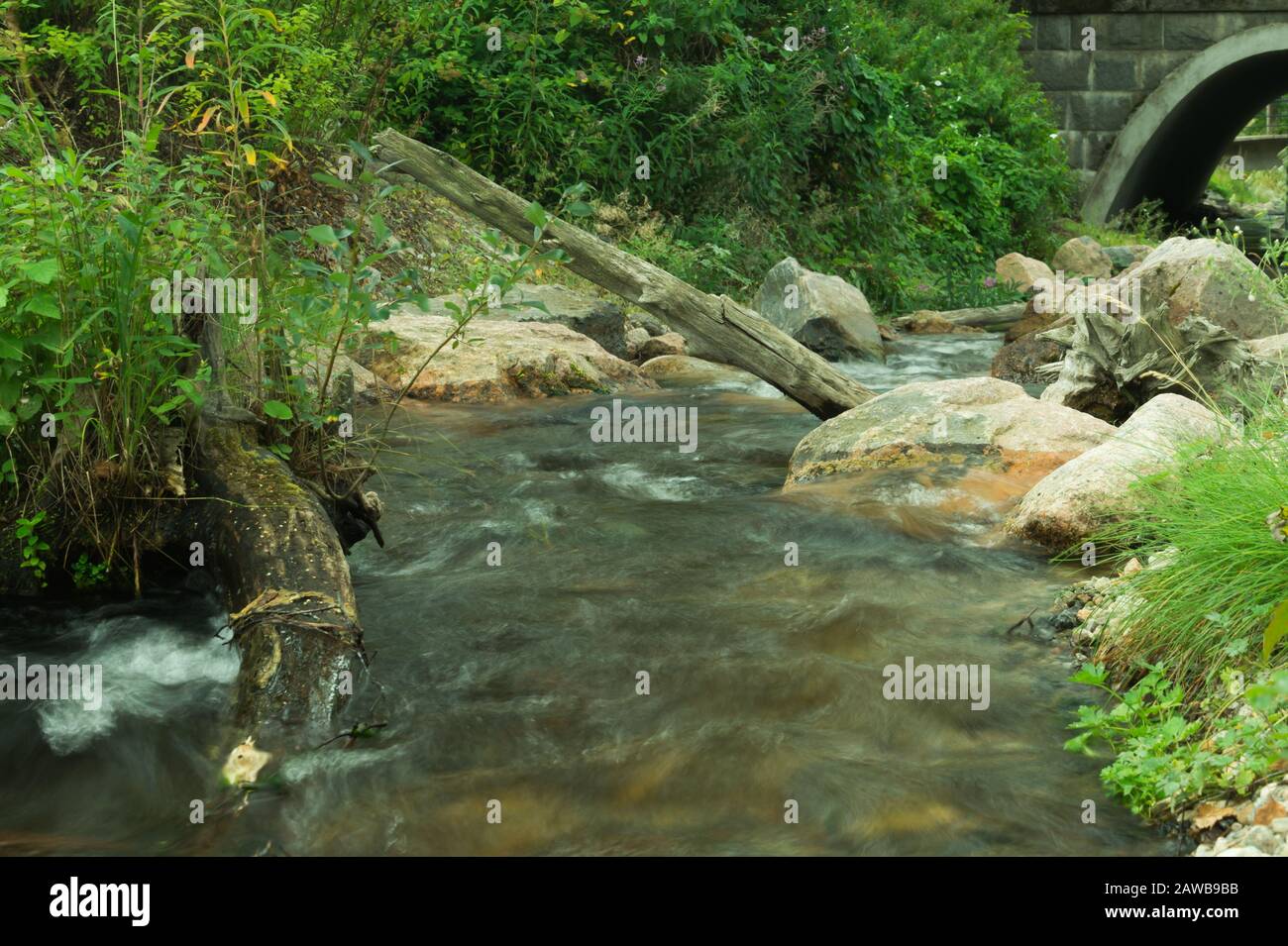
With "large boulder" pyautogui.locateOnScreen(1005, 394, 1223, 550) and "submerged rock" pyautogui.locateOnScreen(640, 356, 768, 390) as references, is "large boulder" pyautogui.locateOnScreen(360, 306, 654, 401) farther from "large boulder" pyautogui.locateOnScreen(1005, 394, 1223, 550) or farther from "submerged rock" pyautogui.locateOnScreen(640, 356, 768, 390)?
"large boulder" pyautogui.locateOnScreen(1005, 394, 1223, 550)

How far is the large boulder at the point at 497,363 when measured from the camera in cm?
849

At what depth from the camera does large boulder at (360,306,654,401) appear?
27.9ft

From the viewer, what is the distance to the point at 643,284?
6.78 metres

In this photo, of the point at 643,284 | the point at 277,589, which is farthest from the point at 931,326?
the point at 277,589

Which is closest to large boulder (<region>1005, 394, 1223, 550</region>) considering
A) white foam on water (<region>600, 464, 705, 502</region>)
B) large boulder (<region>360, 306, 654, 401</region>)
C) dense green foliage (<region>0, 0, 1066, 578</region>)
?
white foam on water (<region>600, 464, 705, 502</region>)

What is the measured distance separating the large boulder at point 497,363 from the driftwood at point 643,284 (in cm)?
145

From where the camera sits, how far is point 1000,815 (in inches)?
131

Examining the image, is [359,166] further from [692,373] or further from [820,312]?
[820,312]

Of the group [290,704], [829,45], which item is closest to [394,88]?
[829,45]

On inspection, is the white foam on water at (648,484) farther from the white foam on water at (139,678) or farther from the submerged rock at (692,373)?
the submerged rock at (692,373)

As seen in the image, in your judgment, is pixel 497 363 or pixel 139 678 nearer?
pixel 139 678

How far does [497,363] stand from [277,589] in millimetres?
4977

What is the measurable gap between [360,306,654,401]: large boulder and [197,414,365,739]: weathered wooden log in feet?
12.6

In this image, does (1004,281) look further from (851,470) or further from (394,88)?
(851,470)
